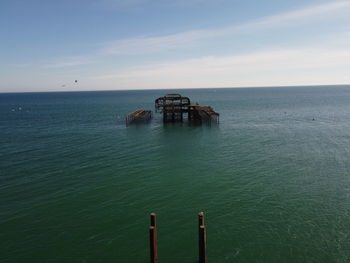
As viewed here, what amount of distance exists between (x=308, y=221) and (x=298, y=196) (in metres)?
3.85

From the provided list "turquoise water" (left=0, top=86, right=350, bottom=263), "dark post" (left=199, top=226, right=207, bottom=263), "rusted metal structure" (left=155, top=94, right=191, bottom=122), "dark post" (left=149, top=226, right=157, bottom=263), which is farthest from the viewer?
"rusted metal structure" (left=155, top=94, right=191, bottom=122)

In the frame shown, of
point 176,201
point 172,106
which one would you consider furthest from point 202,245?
point 172,106

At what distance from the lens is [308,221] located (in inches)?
696

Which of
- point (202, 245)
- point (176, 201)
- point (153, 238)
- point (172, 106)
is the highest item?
point (172, 106)

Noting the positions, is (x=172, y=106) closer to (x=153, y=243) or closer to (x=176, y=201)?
(x=176, y=201)

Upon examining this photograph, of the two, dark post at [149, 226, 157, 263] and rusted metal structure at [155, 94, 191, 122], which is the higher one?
rusted metal structure at [155, 94, 191, 122]

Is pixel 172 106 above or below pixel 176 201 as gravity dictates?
above

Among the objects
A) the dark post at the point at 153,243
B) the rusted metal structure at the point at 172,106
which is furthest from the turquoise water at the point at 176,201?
the rusted metal structure at the point at 172,106

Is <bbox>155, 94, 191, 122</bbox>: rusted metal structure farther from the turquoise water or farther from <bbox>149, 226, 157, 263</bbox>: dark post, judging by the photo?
<bbox>149, 226, 157, 263</bbox>: dark post

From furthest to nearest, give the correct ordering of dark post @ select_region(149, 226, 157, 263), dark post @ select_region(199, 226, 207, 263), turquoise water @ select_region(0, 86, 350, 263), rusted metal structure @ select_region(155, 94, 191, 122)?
rusted metal structure @ select_region(155, 94, 191, 122), turquoise water @ select_region(0, 86, 350, 263), dark post @ select_region(149, 226, 157, 263), dark post @ select_region(199, 226, 207, 263)

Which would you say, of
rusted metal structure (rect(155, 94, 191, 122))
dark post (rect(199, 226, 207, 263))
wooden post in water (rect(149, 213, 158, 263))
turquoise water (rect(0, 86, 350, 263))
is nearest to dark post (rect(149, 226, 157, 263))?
wooden post in water (rect(149, 213, 158, 263))

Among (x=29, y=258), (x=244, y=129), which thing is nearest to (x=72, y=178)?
(x=29, y=258)

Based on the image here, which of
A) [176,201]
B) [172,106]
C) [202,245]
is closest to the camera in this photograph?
[202,245]

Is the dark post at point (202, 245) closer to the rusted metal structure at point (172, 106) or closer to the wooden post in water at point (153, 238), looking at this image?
the wooden post in water at point (153, 238)
